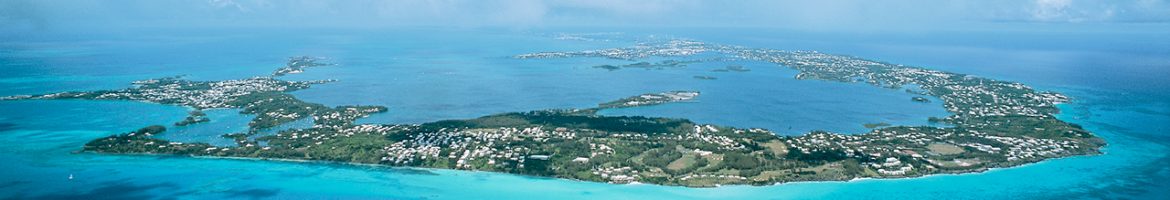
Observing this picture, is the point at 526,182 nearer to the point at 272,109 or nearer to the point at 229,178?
the point at 229,178

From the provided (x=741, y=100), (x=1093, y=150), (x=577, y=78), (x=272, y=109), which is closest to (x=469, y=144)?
(x=272, y=109)

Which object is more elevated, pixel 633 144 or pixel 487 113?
pixel 487 113

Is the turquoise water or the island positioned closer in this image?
the turquoise water

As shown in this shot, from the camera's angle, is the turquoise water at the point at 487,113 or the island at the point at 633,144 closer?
the turquoise water at the point at 487,113

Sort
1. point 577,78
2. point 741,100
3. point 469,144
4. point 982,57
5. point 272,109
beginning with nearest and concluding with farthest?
1. point 469,144
2. point 272,109
3. point 741,100
4. point 577,78
5. point 982,57

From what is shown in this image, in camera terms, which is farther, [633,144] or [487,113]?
[487,113]
